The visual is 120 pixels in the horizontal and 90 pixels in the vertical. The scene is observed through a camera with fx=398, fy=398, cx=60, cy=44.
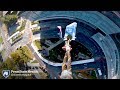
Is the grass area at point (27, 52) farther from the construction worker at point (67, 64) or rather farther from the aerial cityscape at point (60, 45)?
the construction worker at point (67, 64)

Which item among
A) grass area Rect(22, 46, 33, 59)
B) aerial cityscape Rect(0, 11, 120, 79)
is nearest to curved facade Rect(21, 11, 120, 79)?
aerial cityscape Rect(0, 11, 120, 79)

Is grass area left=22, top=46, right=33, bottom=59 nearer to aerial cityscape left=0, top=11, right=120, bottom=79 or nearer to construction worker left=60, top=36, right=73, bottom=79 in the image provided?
aerial cityscape left=0, top=11, right=120, bottom=79

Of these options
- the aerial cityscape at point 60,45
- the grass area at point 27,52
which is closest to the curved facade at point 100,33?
the aerial cityscape at point 60,45

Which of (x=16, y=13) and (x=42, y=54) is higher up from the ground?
(x=16, y=13)

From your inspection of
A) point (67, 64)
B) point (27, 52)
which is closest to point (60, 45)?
point (67, 64)
